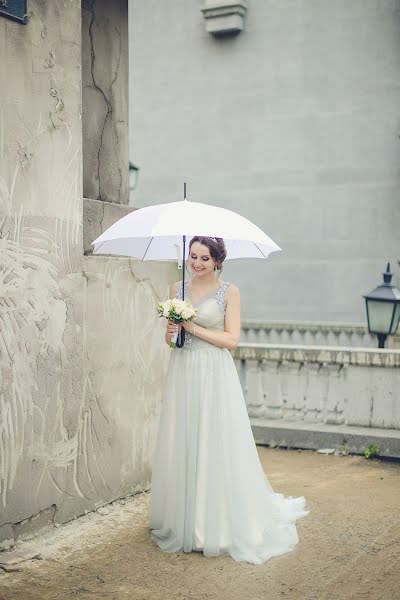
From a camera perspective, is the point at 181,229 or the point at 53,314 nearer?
the point at 181,229

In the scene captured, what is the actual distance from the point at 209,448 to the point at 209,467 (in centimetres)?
13

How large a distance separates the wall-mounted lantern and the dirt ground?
1251cm

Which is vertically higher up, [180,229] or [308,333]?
[180,229]

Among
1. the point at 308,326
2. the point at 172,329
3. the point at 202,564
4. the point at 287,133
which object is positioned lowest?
the point at 202,564

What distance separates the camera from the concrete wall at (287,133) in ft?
50.7

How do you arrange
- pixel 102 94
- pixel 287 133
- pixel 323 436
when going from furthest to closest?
pixel 287 133
pixel 323 436
pixel 102 94

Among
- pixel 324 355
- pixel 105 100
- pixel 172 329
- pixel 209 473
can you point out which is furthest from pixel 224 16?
pixel 209 473

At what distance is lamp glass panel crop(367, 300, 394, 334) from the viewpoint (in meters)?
9.73

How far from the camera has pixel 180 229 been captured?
5062 mm

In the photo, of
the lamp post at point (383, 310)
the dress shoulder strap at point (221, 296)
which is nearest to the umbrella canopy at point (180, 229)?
the dress shoulder strap at point (221, 296)

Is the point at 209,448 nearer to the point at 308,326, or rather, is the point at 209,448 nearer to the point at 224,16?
the point at 308,326

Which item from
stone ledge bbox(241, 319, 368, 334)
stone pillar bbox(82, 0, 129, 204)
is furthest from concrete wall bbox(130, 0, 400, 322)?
stone pillar bbox(82, 0, 129, 204)

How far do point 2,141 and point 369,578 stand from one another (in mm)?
3727

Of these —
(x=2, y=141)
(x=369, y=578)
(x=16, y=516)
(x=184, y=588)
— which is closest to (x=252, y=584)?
(x=184, y=588)
